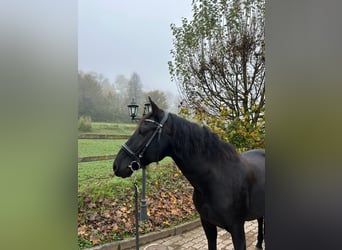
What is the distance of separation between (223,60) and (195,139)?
3.28 meters

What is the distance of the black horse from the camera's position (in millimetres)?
1767

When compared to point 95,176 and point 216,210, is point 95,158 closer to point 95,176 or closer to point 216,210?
point 95,176

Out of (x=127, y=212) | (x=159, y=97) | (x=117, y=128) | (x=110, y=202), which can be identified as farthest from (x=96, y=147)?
(x=159, y=97)

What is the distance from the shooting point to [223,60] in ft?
15.3

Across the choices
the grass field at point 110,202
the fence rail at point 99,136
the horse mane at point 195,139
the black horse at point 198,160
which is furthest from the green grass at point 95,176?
the horse mane at point 195,139

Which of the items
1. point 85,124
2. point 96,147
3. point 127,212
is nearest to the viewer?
point 85,124

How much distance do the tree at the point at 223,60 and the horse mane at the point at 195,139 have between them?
2606mm

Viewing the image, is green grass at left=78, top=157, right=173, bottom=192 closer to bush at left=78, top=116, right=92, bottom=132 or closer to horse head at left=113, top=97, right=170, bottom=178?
bush at left=78, top=116, right=92, bottom=132

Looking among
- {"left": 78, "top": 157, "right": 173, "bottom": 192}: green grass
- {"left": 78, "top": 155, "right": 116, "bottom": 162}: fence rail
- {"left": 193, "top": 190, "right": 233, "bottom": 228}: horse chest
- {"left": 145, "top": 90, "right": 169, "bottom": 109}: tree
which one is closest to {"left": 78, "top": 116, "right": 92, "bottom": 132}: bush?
{"left": 78, "top": 155, "right": 116, "bottom": 162}: fence rail

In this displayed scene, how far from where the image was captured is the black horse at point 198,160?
5.80 feet

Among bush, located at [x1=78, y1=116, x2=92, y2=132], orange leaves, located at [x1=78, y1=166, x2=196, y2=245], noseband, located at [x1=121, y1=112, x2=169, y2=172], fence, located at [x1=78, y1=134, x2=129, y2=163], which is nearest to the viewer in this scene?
noseband, located at [x1=121, y1=112, x2=169, y2=172]

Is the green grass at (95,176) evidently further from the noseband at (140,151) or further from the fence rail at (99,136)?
the noseband at (140,151)
